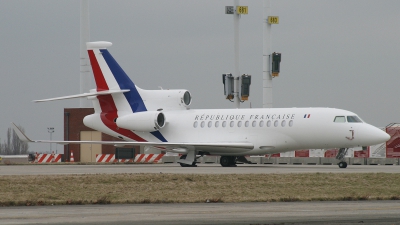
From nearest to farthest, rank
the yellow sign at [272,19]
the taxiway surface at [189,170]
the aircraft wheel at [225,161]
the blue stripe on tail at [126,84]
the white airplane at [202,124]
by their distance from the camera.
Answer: the taxiway surface at [189,170], the white airplane at [202,124], the aircraft wheel at [225,161], the blue stripe on tail at [126,84], the yellow sign at [272,19]

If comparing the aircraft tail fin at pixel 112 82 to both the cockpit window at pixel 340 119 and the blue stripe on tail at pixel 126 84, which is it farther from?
the cockpit window at pixel 340 119

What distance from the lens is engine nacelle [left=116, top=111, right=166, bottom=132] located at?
143 feet

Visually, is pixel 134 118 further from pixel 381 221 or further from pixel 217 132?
pixel 381 221

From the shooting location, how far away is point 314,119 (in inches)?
1518

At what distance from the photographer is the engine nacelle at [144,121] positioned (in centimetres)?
4350

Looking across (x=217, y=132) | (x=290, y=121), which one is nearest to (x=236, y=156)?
(x=217, y=132)

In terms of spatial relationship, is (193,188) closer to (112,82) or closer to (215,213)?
(215,213)

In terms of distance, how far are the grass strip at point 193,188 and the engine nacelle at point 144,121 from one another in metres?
16.9

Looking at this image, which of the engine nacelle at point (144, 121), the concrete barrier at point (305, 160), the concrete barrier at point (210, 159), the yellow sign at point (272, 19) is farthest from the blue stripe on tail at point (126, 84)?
the yellow sign at point (272, 19)

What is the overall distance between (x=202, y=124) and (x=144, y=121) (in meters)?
3.58

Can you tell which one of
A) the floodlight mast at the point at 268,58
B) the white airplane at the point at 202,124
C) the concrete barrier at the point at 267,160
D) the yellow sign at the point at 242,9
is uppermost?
the yellow sign at the point at 242,9

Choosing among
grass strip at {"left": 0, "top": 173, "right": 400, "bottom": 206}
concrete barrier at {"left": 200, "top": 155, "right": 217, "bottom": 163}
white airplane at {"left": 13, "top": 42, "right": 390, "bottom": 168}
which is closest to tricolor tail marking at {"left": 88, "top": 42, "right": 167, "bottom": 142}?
white airplane at {"left": 13, "top": 42, "right": 390, "bottom": 168}

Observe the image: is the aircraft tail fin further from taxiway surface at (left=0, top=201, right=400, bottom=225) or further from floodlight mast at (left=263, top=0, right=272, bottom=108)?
taxiway surface at (left=0, top=201, right=400, bottom=225)

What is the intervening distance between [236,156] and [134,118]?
6727 millimetres
